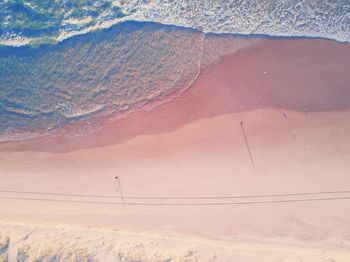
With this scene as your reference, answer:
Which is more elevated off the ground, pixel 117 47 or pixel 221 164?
pixel 117 47

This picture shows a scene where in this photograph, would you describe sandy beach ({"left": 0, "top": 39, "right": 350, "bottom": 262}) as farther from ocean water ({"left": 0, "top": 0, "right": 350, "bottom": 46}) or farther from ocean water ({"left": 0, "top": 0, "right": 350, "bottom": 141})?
ocean water ({"left": 0, "top": 0, "right": 350, "bottom": 46})

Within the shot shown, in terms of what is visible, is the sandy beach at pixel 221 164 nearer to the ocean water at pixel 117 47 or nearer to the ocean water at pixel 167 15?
the ocean water at pixel 117 47

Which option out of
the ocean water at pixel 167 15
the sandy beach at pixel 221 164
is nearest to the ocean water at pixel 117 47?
the ocean water at pixel 167 15

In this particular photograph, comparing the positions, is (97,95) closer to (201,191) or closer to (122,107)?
(122,107)

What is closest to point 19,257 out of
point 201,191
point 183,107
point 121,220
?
point 121,220

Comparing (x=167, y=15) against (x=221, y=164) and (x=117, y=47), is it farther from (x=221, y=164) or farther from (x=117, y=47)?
(x=221, y=164)

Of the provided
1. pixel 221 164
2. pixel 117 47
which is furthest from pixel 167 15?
pixel 221 164
